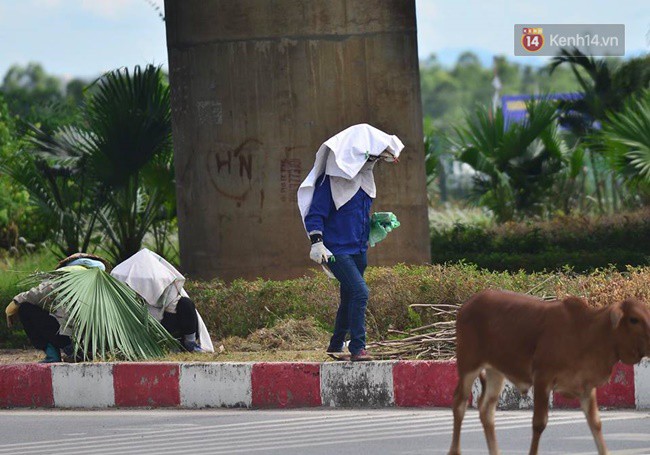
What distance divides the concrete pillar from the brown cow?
7194 mm

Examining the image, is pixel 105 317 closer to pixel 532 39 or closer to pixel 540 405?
pixel 540 405

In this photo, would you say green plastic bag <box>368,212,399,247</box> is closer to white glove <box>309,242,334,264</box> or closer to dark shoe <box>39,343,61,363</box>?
white glove <box>309,242,334,264</box>

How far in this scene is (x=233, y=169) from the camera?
13.7 meters

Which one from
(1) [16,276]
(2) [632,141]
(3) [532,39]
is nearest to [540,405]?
(1) [16,276]

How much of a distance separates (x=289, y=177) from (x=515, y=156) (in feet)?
27.4

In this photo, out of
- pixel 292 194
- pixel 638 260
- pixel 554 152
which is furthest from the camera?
pixel 554 152

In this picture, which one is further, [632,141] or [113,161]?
[632,141]

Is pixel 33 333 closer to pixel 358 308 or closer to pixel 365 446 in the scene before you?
pixel 358 308

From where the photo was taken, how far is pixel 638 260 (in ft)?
53.4

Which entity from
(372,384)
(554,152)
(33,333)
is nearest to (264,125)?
(33,333)

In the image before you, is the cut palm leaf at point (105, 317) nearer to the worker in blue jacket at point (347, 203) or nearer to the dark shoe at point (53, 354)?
the dark shoe at point (53, 354)

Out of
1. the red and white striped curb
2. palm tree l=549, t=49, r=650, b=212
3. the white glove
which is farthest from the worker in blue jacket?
palm tree l=549, t=49, r=650, b=212

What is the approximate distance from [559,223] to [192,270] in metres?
7.15

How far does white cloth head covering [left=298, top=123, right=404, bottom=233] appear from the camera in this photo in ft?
30.7
